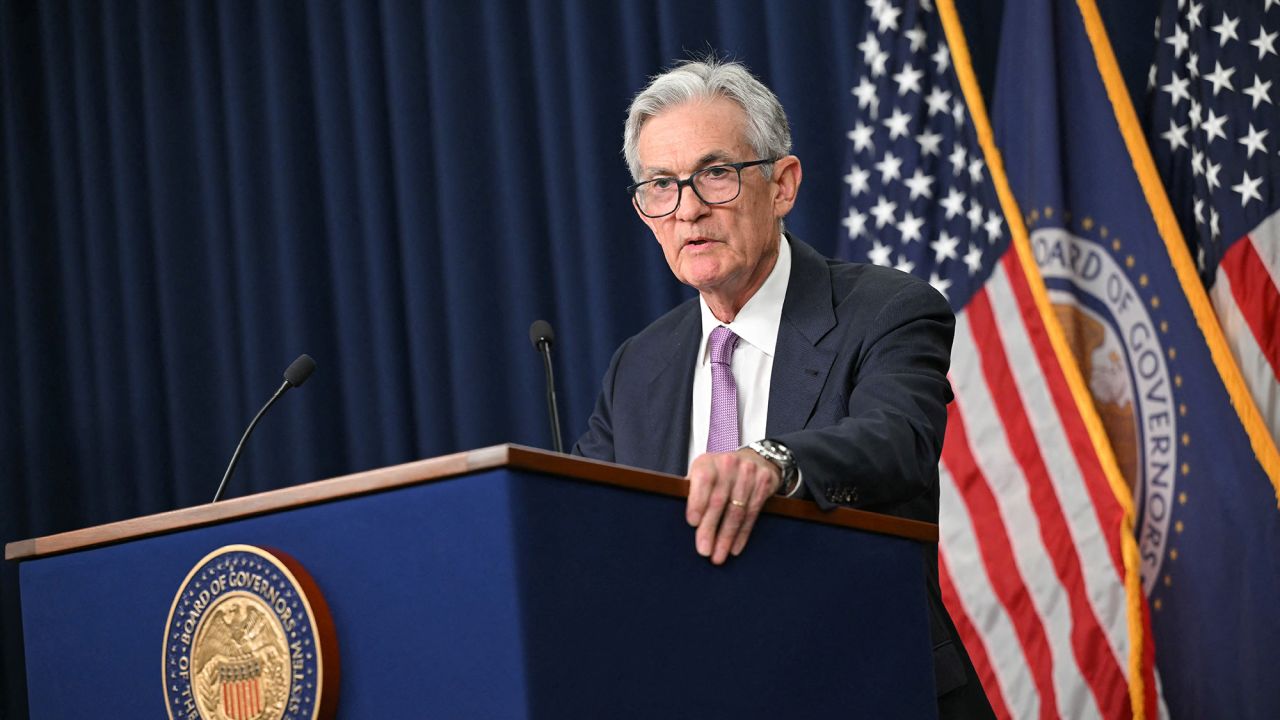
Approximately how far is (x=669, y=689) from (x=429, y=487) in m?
0.33

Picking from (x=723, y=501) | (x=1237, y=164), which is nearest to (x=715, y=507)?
(x=723, y=501)

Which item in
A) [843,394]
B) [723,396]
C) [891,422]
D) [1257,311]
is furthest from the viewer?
[1257,311]

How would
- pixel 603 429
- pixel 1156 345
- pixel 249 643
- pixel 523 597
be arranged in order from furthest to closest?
pixel 1156 345 < pixel 603 429 < pixel 249 643 < pixel 523 597

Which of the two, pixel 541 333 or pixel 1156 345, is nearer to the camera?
pixel 541 333

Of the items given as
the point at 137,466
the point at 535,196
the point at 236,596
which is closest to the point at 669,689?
the point at 236,596

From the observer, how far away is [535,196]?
477cm

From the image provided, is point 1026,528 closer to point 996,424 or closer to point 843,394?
point 996,424

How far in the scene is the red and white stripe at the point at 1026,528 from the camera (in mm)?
3449

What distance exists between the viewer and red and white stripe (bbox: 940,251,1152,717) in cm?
345

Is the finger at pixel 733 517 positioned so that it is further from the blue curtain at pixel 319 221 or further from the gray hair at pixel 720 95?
the blue curtain at pixel 319 221

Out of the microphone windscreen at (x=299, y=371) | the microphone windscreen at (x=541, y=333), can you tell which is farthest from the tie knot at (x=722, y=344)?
the microphone windscreen at (x=299, y=371)

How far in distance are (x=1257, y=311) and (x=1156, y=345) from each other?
0.25 meters

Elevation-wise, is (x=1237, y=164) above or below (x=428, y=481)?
above

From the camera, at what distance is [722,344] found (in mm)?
2264
